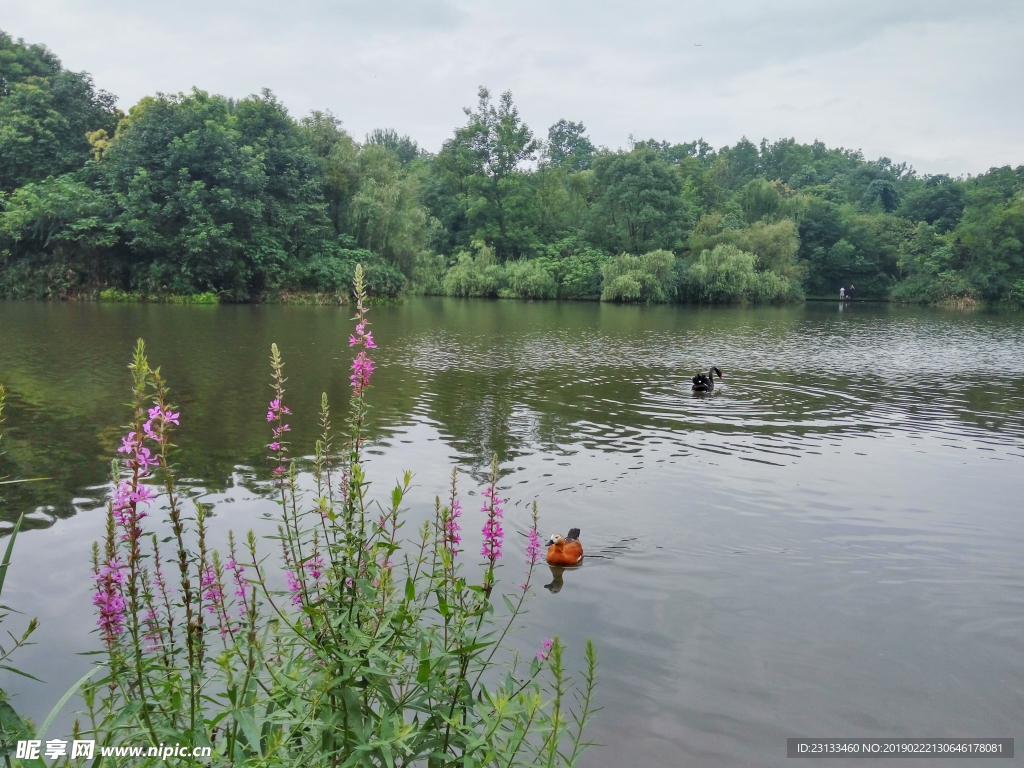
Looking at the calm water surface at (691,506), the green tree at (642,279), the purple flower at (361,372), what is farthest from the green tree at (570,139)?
the purple flower at (361,372)

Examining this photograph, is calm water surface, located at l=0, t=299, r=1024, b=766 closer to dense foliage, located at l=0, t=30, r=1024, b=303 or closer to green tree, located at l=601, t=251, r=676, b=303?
dense foliage, located at l=0, t=30, r=1024, b=303

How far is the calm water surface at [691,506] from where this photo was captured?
434cm

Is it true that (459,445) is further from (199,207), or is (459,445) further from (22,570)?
(199,207)

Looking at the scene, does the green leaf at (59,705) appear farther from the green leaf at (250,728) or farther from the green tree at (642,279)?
the green tree at (642,279)

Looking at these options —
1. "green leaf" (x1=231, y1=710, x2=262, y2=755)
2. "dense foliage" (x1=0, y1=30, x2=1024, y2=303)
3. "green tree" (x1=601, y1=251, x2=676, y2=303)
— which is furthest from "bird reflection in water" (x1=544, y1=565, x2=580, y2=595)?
"green tree" (x1=601, y1=251, x2=676, y2=303)

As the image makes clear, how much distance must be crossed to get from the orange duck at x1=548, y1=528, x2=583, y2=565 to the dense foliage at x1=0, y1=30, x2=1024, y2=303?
122 feet

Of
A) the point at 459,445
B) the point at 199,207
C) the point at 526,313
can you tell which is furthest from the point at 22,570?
the point at 199,207

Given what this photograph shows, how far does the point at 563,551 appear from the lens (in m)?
6.08

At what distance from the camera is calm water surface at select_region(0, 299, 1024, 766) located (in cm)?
434

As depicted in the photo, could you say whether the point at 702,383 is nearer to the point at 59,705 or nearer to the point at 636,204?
the point at 59,705

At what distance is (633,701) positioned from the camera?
13.9 ft

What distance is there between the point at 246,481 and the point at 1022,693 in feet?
22.8

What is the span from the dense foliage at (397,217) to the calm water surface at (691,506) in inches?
933

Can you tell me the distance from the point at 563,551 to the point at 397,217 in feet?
132
